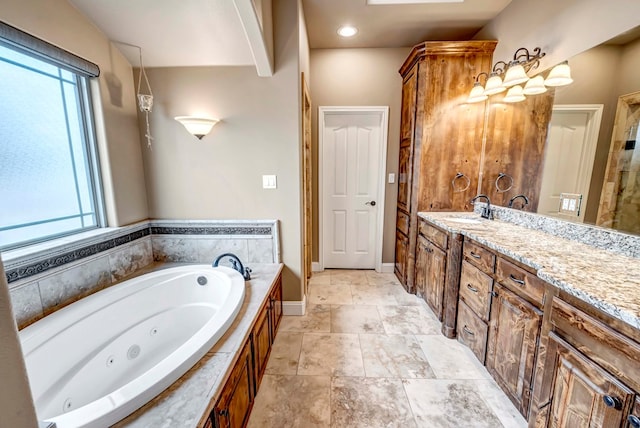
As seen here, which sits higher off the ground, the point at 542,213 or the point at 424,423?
the point at 542,213

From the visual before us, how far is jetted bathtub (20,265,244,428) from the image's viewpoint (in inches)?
37.5

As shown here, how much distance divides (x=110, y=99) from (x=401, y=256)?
305 cm

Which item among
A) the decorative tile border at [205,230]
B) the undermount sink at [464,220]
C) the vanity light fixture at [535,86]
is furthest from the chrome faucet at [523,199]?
the decorative tile border at [205,230]

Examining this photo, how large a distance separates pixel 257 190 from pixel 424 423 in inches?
74.7

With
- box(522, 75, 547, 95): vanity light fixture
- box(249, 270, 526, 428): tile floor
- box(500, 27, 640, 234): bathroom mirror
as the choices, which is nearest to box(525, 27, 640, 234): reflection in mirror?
box(500, 27, 640, 234): bathroom mirror

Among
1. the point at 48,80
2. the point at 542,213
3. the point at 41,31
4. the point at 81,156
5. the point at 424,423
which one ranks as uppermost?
the point at 41,31

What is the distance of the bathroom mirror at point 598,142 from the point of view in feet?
4.44

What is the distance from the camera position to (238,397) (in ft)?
4.04

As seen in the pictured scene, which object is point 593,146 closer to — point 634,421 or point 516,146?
point 516,146

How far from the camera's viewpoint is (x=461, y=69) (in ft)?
7.92

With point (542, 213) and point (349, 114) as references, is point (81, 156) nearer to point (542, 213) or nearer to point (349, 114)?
point (349, 114)

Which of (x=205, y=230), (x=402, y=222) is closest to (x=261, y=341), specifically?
(x=205, y=230)

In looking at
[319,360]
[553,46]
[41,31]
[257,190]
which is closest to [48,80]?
[41,31]

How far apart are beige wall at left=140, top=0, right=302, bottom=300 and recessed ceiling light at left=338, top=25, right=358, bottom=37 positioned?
0.78 m
